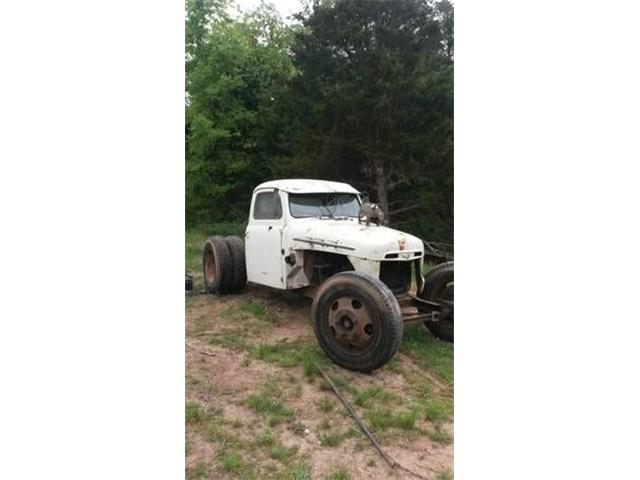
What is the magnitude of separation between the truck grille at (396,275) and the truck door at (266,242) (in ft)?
2.75

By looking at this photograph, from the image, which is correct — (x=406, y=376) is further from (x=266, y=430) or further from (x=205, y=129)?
(x=205, y=129)

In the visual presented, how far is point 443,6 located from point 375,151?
2.83 ft

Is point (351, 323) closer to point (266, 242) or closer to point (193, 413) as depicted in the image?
point (193, 413)

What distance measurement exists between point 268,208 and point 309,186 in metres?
0.43

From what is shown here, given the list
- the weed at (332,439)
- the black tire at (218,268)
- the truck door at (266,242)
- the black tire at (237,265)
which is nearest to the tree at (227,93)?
the black tire at (218,268)

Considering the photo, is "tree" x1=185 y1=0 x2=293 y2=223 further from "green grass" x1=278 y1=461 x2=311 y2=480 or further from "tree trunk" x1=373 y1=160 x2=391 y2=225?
"green grass" x1=278 y1=461 x2=311 y2=480

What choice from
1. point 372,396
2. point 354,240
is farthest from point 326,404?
point 354,240

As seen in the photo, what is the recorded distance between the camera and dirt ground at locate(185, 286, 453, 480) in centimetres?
207

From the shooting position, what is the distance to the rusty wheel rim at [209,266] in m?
3.24

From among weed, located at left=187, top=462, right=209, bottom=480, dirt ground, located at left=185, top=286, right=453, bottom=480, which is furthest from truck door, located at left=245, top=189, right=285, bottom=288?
weed, located at left=187, top=462, right=209, bottom=480

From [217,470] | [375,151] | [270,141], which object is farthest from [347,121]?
[217,470]

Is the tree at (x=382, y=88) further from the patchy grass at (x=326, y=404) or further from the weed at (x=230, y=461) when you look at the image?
the weed at (x=230, y=461)

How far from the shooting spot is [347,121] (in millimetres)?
2906

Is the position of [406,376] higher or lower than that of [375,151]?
lower
